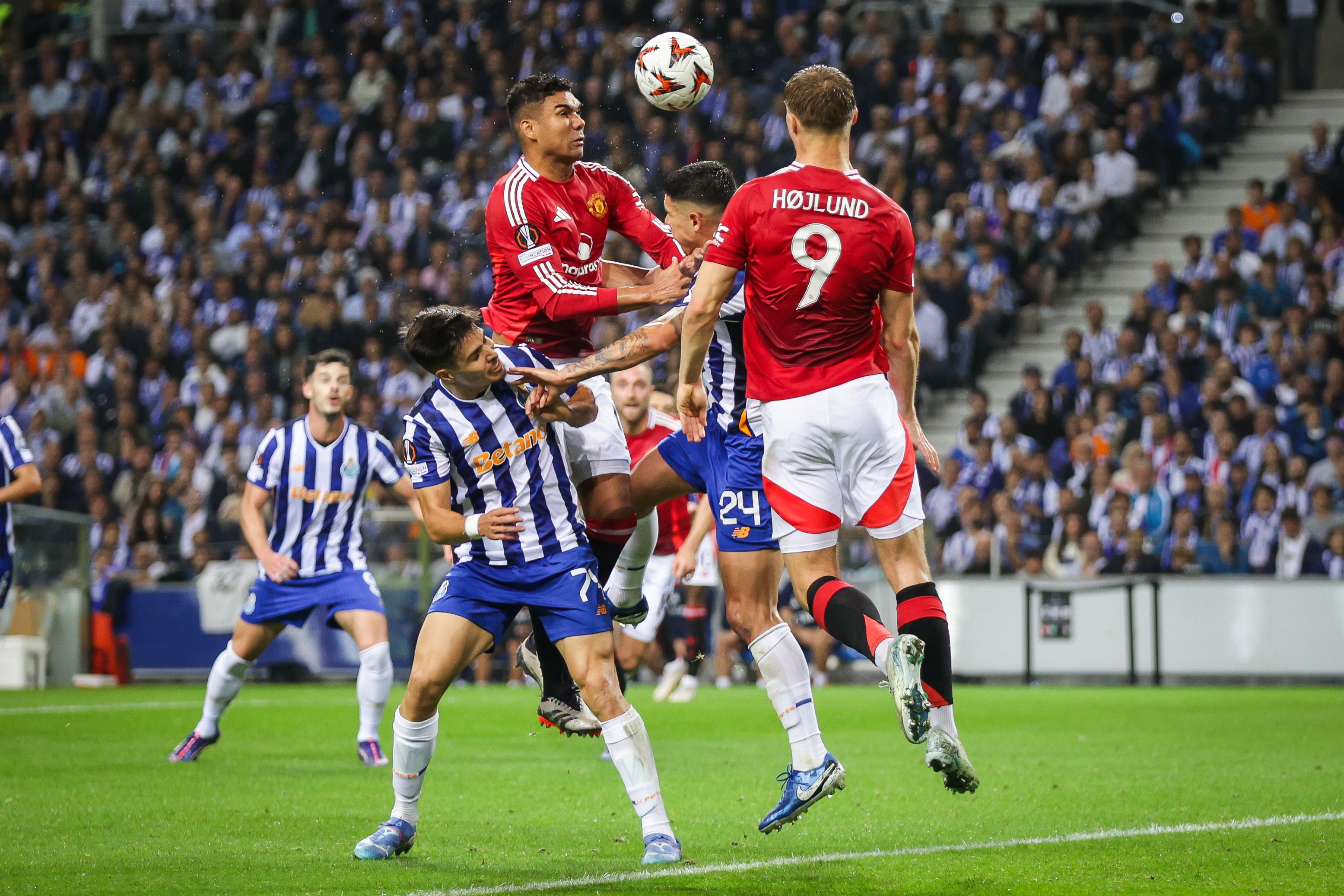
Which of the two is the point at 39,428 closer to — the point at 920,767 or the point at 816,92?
the point at 920,767

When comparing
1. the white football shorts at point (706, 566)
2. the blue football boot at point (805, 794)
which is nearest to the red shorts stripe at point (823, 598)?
the blue football boot at point (805, 794)

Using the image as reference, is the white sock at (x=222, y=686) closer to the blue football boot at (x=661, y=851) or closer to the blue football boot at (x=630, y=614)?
the blue football boot at (x=630, y=614)

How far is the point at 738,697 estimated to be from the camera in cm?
1551

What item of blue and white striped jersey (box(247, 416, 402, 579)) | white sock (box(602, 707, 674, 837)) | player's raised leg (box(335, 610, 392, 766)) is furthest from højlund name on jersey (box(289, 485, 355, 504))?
white sock (box(602, 707, 674, 837))

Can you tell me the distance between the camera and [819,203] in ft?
19.7

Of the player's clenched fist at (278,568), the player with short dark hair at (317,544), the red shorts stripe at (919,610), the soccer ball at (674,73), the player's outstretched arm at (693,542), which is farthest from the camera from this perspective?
the player's outstretched arm at (693,542)

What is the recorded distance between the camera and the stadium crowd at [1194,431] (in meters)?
16.5

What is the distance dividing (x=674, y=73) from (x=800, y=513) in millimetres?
2325

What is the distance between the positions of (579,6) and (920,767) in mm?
17083

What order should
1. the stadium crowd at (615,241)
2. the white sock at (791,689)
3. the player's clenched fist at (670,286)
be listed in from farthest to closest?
the stadium crowd at (615,241), the player's clenched fist at (670,286), the white sock at (791,689)

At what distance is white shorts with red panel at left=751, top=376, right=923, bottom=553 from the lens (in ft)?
20.2

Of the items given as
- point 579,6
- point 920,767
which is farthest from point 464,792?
point 579,6

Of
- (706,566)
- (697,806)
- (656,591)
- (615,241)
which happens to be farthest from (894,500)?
(615,241)

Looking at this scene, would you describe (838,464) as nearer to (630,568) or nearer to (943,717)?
(943,717)
